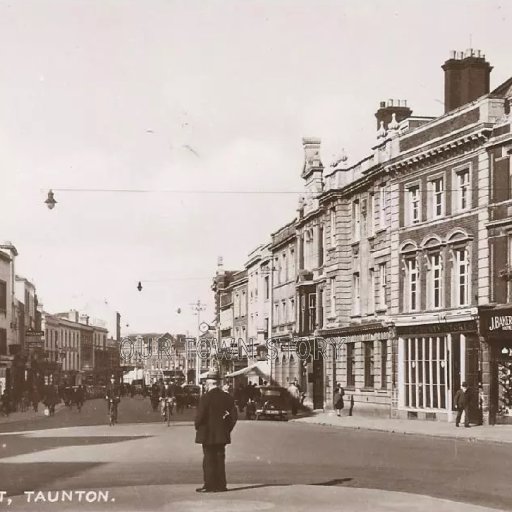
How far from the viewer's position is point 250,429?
3447 centimetres

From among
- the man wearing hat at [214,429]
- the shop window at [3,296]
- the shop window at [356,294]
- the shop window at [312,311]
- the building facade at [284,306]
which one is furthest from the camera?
the shop window at [3,296]

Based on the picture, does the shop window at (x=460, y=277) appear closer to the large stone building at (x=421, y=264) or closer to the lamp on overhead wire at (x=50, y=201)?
the large stone building at (x=421, y=264)

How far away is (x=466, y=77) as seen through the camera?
4269 cm

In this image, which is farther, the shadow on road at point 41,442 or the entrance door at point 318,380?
the entrance door at point 318,380

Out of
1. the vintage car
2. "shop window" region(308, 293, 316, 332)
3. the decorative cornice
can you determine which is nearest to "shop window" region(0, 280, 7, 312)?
"shop window" region(308, 293, 316, 332)

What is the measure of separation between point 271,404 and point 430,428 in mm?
10924

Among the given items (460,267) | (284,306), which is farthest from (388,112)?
(284,306)

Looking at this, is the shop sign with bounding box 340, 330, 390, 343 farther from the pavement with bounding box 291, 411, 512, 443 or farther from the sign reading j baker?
the sign reading j baker

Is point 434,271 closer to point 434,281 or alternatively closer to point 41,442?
point 434,281

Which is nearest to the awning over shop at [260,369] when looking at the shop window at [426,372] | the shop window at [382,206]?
the shop window at [382,206]

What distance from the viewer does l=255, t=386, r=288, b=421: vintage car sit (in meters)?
44.2

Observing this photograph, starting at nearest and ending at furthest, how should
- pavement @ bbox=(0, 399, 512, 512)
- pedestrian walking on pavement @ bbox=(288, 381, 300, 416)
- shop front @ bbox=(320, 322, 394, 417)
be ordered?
pavement @ bbox=(0, 399, 512, 512) → shop front @ bbox=(320, 322, 394, 417) → pedestrian walking on pavement @ bbox=(288, 381, 300, 416)

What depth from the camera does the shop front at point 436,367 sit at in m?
37.9

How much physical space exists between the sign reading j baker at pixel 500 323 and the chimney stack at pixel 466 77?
10373 millimetres
